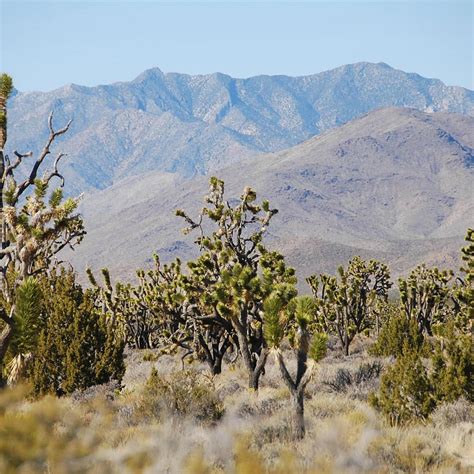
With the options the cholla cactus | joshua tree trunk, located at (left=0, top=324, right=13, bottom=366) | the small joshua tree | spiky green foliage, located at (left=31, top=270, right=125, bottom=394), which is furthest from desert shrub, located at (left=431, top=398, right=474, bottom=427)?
the cholla cactus

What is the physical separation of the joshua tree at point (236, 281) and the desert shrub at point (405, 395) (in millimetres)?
2599

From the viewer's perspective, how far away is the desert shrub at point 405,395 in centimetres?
1291

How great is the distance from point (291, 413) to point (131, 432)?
313 cm

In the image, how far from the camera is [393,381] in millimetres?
13562

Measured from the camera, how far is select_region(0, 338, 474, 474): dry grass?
6.51 m

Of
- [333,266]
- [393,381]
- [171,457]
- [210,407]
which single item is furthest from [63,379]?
[333,266]

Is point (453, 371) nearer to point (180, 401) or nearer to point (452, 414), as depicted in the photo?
point (452, 414)

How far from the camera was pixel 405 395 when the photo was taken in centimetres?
1337

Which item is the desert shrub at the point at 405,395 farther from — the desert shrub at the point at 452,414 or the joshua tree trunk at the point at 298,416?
the joshua tree trunk at the point at 298,416

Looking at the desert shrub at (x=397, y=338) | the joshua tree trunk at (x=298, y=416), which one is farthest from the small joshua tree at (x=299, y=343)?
the desert shrub at (x=397, y=338)

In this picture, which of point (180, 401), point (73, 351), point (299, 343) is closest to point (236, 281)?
point (180, 401)

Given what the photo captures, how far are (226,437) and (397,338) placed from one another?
55.3ft

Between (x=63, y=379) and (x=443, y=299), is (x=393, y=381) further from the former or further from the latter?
(x=443, y=299)

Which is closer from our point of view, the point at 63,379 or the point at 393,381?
the point at 393,381
